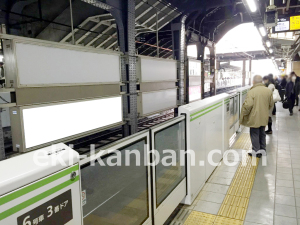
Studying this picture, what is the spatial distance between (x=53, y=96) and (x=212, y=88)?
9.44 meters

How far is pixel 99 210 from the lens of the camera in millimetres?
2279

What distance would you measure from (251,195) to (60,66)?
3345mm

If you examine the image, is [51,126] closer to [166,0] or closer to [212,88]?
[166,0]

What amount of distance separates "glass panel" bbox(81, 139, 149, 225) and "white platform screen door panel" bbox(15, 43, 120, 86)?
1.69 meters

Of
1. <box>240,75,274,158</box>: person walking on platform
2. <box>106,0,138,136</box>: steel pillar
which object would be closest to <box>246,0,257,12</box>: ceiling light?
<box>240,75,274,158</box>: person walking on platform

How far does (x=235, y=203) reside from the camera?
3488mm

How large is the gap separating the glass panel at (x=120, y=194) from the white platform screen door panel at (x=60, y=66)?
1.69m

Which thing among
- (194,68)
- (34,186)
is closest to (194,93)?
(194,68)

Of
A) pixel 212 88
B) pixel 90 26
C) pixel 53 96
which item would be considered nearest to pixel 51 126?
pixel 53 96

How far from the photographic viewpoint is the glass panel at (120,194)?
222 cm

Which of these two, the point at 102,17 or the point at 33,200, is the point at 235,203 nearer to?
the point at 33,200

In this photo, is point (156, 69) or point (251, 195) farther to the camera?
point (156, 69)

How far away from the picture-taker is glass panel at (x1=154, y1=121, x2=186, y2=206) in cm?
284

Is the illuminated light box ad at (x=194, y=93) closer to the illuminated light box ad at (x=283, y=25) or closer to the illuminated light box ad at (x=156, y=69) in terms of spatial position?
the illuminated light box ad at (x=156, y=69)
